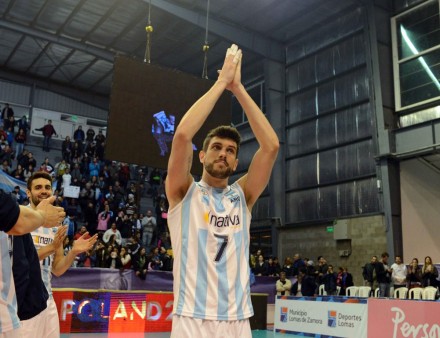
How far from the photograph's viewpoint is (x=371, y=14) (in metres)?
20.3

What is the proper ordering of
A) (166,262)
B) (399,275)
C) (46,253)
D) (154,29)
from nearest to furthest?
(46,253) → (399,275) → (166,262) → (154,29)

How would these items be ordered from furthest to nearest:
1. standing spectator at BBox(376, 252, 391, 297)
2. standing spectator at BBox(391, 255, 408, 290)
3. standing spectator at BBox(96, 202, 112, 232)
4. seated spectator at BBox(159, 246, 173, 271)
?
standing spectator at BBox(96, 202, 112, 232) → standing spectator at BBox(376, 252, 391, 297) → seated spectator at BBox(159, 246, 173, 271) → standing spectator at BBox(391, 255, 408, 290)

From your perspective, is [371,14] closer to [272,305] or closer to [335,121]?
[335,121]

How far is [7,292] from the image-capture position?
311 cm

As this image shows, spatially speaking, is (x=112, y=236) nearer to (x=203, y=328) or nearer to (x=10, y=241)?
(x=10, y=241)

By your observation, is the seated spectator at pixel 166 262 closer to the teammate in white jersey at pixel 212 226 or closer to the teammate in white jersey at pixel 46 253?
the teammate in white jersey at pixel 46 253

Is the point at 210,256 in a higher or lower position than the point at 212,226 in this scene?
lower

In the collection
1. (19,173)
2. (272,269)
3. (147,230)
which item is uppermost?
(19,173)

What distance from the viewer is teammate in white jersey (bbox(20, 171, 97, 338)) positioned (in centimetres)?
436

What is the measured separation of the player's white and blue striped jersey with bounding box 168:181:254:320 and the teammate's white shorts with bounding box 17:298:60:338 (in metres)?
2.11

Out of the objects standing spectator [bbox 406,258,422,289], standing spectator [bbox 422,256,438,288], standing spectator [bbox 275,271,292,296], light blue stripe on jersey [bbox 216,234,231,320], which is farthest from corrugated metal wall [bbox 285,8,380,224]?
light blue stripe on jersey [bbox 216,234,231,320]

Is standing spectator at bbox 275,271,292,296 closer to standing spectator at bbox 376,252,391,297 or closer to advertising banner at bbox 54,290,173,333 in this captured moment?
standing spectator at bbox 376,252,391,297

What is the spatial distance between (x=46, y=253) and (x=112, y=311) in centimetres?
834

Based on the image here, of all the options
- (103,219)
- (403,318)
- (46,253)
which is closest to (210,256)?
(46,253)
